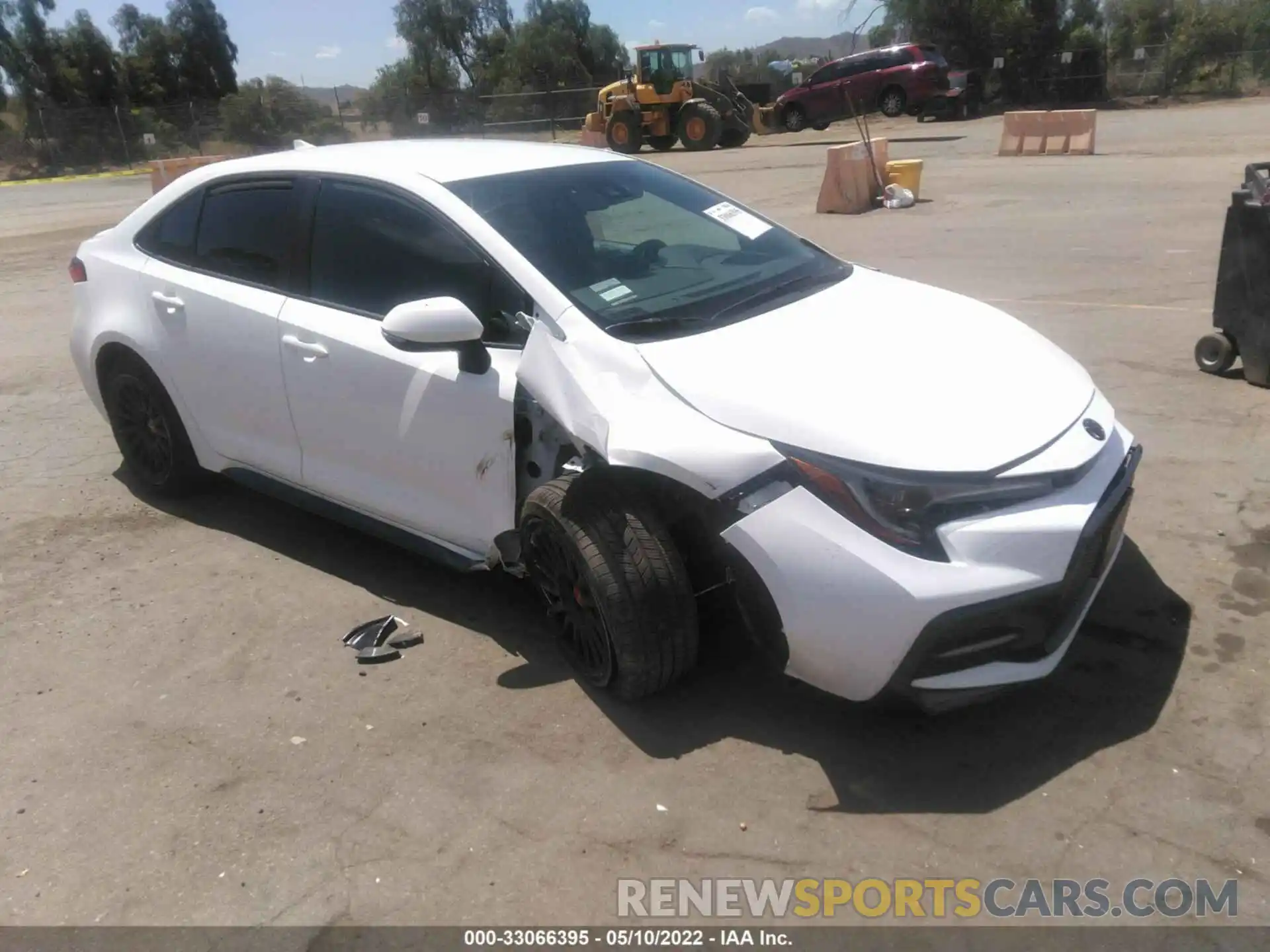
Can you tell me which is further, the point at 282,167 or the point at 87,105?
the point at 87,105

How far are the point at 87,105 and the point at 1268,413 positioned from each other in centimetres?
5442

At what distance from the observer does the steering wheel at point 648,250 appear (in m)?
3.94

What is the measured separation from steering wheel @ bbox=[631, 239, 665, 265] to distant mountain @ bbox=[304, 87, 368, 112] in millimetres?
47282

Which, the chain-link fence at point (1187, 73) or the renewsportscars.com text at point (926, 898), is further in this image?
the chain-link fence at point (1187, 73)

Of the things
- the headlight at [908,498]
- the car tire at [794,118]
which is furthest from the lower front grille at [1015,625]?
the car tire at [794,118]

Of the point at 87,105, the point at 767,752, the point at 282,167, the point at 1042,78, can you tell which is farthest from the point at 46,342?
the point at 87,105

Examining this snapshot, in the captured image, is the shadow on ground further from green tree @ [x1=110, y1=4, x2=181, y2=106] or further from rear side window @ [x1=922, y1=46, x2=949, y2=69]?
green tree @ [x1=110, y1=4, x2=181, y2=106]

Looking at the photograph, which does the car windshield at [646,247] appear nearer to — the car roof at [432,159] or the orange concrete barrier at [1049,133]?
the car roof at [432,159]

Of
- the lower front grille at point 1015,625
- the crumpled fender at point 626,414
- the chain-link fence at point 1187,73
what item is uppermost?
the crumpled fender at point 626,414

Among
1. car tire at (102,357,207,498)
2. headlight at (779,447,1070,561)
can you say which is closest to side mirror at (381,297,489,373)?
headlight at (779,447,1070,561)

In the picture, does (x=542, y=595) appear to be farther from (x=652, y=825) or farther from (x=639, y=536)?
(x=652, y=825)

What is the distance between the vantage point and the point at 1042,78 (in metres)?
38.8

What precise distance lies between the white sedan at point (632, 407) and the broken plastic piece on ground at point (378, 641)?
33cm

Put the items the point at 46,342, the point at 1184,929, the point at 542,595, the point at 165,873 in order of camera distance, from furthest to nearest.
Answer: the point at 46,342
the point at 542,595
the point at 165,873
the point at 1184,929
